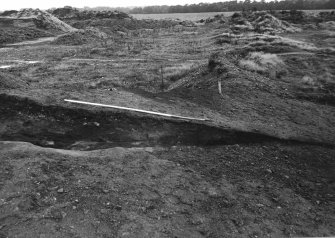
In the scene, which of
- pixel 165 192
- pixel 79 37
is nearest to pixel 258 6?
pixel 79 37

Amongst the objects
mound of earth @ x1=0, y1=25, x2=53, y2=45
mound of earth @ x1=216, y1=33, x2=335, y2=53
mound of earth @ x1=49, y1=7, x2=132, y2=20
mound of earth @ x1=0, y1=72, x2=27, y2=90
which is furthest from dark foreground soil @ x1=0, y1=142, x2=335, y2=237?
A: mound of earth @ x1=49, y1=7, x2=132, y2=20

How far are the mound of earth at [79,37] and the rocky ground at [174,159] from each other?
1418 centimetres

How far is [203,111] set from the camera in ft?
32.6

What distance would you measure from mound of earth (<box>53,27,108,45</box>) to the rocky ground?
14.2m

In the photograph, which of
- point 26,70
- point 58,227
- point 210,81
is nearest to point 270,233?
point 58,227

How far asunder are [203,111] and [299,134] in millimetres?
2769

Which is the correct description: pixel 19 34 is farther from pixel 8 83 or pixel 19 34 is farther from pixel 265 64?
pixel 265 64

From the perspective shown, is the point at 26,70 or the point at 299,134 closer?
the point at 299,134

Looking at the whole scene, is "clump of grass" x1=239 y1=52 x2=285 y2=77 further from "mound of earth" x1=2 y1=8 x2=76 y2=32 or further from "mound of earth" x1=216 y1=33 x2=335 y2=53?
"mound of earth" x1=2 y1=8 x2=76 y2=32

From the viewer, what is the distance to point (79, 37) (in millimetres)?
28922

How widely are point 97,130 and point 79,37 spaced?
2254 cm

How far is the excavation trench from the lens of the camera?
8156 millimetres

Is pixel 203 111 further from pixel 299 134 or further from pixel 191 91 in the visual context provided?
pixel 299 134

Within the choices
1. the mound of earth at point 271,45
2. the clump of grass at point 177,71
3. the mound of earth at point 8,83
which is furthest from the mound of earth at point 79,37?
the mound of earth at point 8,83
